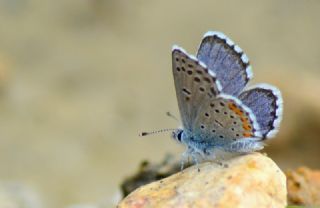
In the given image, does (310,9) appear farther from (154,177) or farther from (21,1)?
(154,177)

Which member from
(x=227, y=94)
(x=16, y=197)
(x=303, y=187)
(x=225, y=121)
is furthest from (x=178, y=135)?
(x=16, y=197)

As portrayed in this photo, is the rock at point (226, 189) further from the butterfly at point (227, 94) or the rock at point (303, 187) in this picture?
the rock at point (303, 187)

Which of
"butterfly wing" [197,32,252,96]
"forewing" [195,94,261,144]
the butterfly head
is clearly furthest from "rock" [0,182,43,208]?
"butterfly wing" [197,32,252,96]

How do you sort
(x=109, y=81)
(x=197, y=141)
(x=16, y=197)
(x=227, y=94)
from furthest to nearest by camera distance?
(x=109, y=81) < (x=16, y=197) < (x=197, y=141) < (x=227, y=94)

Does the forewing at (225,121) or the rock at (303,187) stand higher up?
the forewing at (225,121)

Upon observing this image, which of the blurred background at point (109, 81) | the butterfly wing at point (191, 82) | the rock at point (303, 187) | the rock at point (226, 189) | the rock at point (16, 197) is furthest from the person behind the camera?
the blurred background at point (109, 81)

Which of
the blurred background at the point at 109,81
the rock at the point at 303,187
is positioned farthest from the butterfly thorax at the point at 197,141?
the blurred background at the point at 109,81

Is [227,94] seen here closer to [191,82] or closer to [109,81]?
[191,82]
